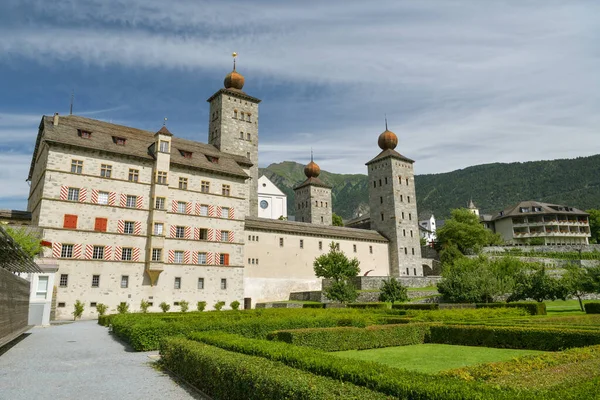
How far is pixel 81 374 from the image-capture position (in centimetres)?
1214

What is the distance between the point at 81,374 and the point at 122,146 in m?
32.0

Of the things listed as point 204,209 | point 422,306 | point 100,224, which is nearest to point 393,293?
point 422,306

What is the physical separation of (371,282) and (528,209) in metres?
61.9

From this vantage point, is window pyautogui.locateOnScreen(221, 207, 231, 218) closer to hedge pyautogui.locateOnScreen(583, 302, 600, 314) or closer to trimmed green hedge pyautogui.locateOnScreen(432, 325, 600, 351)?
trimmed green hedge pyautogui.locateOnScreen(432, 325, 600, 351)

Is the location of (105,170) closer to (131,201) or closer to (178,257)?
(131,201)

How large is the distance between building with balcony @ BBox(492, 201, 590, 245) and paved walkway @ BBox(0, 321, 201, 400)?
3745 inches

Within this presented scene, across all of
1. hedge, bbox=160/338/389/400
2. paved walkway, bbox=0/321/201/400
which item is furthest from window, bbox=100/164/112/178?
hedge, bbox=160/338/389/400

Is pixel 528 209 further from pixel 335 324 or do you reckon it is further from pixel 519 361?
pixel 519 361

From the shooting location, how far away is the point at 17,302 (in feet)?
60.3

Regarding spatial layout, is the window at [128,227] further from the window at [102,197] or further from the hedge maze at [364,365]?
the hedge maze at [364,365]

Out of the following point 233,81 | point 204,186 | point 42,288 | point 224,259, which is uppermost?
point 233,81

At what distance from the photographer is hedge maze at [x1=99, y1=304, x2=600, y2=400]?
626 centimetres

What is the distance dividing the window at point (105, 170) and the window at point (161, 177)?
425cm

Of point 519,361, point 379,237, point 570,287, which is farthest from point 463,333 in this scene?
point 379,237
